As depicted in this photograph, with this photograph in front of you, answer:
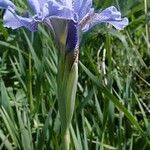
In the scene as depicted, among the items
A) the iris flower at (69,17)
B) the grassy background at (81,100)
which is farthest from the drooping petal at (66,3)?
the grassy background at (81,100)

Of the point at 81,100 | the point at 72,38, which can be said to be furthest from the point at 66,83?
the point at 81,100

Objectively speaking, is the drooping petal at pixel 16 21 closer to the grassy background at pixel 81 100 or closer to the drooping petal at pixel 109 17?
the drooping petal at pixel 109 17

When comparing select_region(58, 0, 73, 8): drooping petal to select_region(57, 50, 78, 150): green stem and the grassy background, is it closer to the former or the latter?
select_region(57, 50, 78, 150): green stem

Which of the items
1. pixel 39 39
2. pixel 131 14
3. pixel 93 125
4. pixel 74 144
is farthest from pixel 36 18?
pixel 131 14

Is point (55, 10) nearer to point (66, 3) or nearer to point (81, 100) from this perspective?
point (66, 3)

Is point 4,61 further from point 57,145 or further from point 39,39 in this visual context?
point 57,145

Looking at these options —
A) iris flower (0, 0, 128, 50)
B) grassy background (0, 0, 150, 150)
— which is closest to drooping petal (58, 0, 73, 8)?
iris flower (0, 0, 128, 50)
